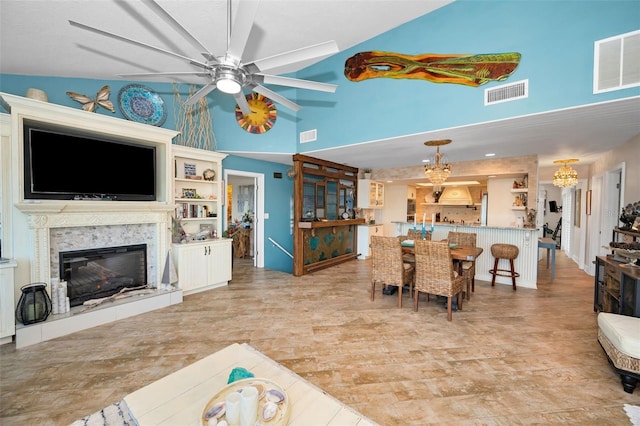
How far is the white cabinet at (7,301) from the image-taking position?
8.11 ft

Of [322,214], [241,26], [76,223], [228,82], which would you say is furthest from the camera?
[322,214]

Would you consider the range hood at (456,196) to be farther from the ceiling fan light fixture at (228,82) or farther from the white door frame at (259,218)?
the ceiling fan light fixture at (228,82)

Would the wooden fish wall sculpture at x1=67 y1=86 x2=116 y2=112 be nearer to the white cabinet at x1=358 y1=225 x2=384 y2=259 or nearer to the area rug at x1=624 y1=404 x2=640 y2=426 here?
the white cabinet at x1=358 y1=225 x2=384 y2=259

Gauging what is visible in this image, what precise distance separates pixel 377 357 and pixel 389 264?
1492 millimetres

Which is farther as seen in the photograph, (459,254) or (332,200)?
(332,200)

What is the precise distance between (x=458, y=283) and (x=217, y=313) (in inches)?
128

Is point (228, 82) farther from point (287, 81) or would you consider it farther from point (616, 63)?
point (616, 63)

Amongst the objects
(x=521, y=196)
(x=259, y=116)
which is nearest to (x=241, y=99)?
(x=259, y=116)

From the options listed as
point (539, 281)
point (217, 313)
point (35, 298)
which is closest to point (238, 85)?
point (217, 313)

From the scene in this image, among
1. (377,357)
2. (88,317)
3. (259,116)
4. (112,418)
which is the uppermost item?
(259,116)

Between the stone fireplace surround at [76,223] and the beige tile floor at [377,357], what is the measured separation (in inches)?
7.6

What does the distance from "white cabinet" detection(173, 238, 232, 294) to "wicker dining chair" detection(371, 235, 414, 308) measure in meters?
2.60

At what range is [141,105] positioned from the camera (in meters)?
3.88

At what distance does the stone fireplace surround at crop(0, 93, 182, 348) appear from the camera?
2.61 m
